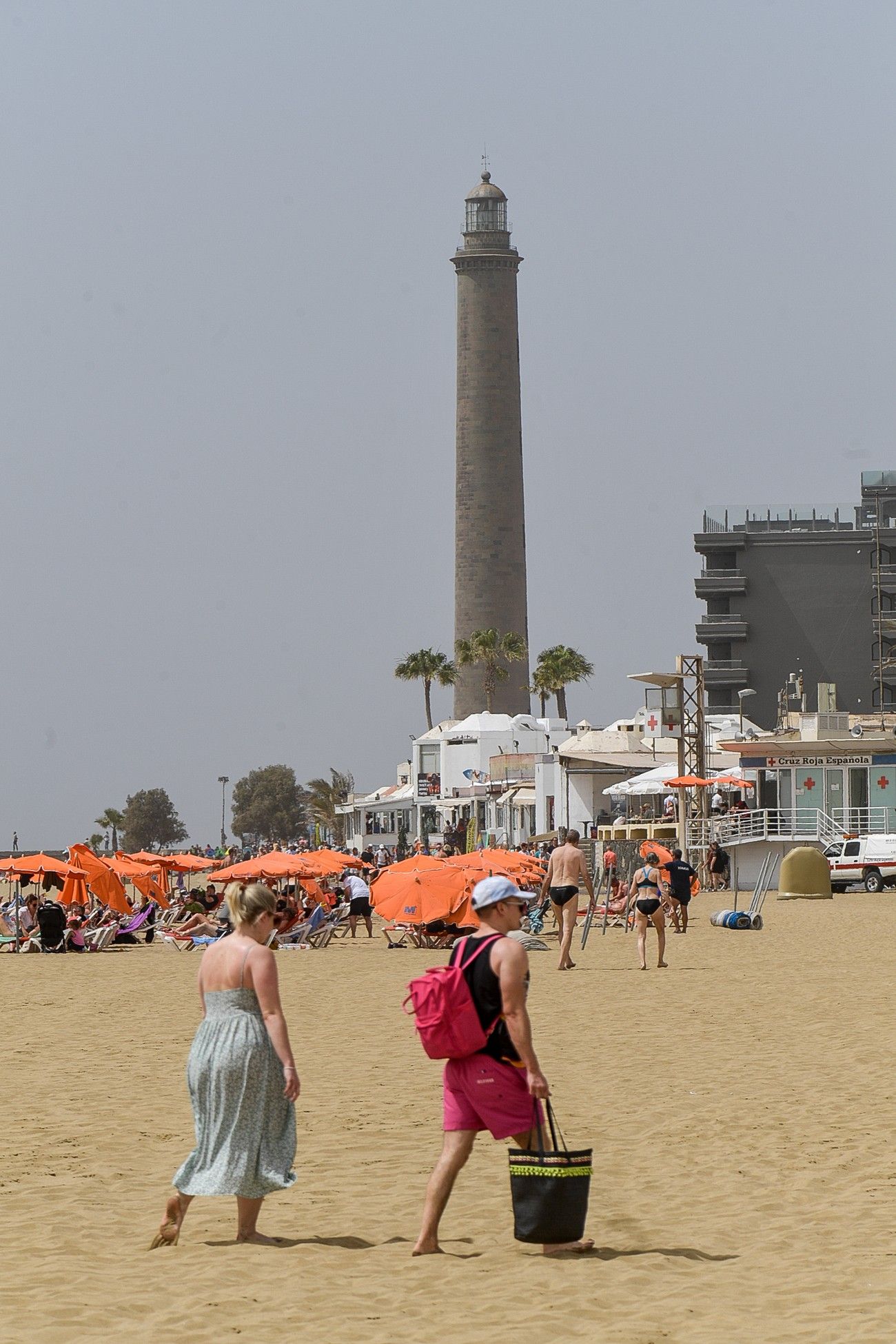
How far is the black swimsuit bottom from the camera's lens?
64.5 feet

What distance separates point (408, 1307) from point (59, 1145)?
12.5ft

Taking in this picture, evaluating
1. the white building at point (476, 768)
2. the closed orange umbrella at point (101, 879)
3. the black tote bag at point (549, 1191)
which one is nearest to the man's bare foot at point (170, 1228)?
the black tote bag at point (549, 1191)

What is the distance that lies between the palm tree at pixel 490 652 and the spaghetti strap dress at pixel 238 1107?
9625cm

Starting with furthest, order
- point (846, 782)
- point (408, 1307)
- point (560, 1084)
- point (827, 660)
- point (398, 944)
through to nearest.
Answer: point (827, 660), point (846, 782), point (398, 944), point (560, 1084), point (408, 1307)

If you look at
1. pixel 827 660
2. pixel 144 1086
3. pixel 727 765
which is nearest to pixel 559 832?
pixel 727 765

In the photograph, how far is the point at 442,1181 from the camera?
689 centimetres

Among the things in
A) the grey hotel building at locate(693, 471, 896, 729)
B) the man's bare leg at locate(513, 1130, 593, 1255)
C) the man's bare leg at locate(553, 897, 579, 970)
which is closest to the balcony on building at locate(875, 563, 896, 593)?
the grey hotel building at locate(693, 471, 896, 729)

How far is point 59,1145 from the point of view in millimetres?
9672

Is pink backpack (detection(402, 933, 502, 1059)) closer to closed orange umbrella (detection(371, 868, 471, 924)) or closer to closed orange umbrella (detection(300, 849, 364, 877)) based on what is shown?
closed orange umbrella (detection(371, 868, 471, 924))

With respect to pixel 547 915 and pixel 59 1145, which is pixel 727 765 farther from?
pixel 59 1145

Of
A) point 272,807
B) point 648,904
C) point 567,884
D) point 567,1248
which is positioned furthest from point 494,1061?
point 272,807

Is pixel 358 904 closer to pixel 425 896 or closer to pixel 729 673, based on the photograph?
pixel 425 896

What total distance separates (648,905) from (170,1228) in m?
12.9

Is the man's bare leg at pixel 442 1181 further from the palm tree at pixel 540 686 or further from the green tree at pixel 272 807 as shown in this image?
the green tree at pixel 272 807
